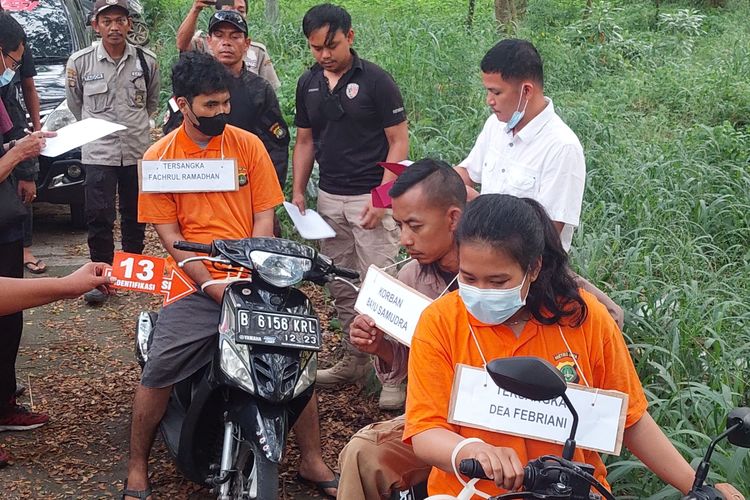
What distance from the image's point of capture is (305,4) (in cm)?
1587

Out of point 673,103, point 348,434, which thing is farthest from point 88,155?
point 673,103

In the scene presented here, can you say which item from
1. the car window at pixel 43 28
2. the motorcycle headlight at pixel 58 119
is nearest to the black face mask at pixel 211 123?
the motorcycle headlight at pixel 58 119

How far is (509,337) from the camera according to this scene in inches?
96.3

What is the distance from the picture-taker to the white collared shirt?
376 cm

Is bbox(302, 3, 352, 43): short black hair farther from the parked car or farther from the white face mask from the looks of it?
the parked car

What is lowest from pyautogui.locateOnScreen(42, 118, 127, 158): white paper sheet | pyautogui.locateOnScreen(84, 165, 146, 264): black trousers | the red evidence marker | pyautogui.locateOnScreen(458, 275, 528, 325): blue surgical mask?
pyautogui.locateOnScreen(84, 165, 146, 264): black trousers

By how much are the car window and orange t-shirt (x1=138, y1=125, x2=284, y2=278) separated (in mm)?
4544

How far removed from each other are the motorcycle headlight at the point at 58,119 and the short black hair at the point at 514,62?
458cm

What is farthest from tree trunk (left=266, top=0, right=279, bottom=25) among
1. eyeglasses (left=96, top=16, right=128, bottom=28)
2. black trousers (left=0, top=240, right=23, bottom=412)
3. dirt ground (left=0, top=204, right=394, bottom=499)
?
black trousers (left=0, top=240, right=23, bottom=412)

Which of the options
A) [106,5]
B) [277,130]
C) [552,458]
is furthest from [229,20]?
Result: [552,458]

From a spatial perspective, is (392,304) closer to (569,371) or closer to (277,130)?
(569,371)

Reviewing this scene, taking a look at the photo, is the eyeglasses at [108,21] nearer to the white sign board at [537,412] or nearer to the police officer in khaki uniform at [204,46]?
the police officer in khaki uniform at [204,46]

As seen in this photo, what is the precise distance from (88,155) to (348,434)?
287 centimetres

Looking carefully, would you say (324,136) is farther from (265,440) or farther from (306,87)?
(265,440)
